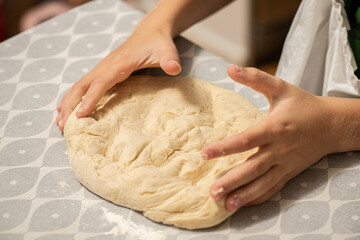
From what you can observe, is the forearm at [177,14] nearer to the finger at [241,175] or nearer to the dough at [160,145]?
the dough at [160,145]

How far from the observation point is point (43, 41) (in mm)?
1414

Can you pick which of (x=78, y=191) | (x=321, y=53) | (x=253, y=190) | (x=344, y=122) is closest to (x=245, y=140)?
(x=253, y=190)

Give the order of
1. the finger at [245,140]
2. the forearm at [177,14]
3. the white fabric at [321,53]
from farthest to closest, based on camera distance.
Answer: the forearm at [177,14]
the white fabric at [321,53]
the finger at [245,140]

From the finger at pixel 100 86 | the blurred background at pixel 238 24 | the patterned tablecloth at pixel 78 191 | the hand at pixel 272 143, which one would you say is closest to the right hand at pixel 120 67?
the finger at pixel 100 86

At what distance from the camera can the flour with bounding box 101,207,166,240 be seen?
33.1 inches

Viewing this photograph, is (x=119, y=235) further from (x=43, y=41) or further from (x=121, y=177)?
(x=43, y=41)

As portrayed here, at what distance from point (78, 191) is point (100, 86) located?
27 cm

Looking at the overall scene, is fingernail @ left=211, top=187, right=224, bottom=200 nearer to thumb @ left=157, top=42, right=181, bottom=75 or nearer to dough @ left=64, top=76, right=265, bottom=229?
dough @ left=64, top=76, right=265, bottom=229

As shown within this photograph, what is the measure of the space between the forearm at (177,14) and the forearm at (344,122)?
1.73 ft

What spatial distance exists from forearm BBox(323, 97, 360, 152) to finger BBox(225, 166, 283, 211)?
181mm

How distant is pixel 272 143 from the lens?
0.84 m

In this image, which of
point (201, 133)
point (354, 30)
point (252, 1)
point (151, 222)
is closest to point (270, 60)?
point (252, 1)

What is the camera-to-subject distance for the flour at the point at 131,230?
0.84 m

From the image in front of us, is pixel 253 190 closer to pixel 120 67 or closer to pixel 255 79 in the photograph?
pixel 255 79
